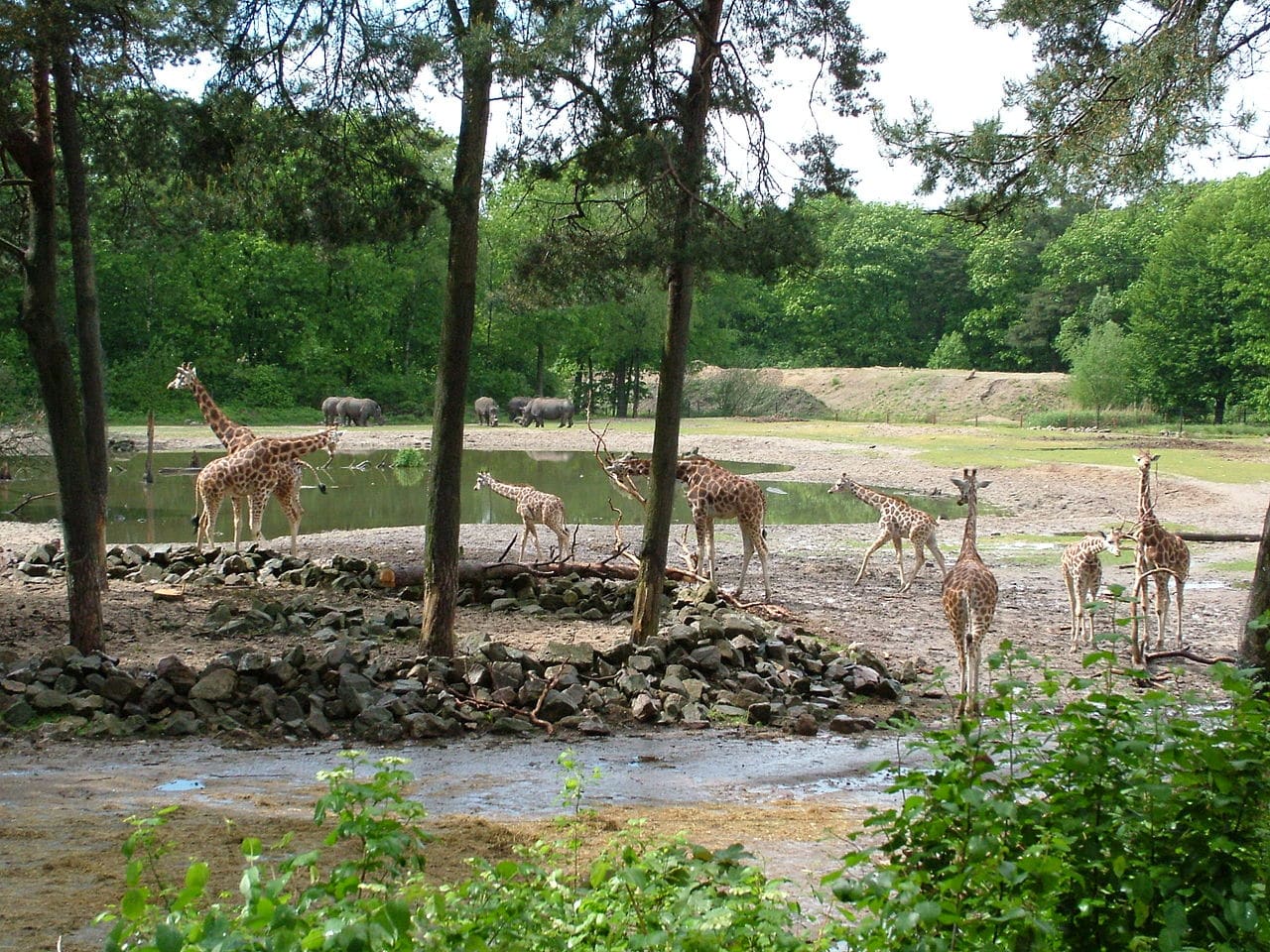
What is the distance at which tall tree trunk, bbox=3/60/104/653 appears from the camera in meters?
9.05

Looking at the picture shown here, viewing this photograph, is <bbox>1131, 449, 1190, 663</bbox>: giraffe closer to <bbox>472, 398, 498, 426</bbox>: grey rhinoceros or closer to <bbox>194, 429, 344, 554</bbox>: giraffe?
<bbox>194, 429, 344, 554</bbox>: giraffe

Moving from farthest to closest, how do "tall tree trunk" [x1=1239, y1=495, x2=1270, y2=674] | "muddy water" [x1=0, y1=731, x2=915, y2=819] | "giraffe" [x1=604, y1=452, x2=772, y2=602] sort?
"giraffe" [x1=604, y1=452, x2=772, y2=602] < "tall tree trunk" [x1=1239, y1=495, x2=1270, y2=674] < "muddy water" [x1=0, y1=731, x2=915, y2=819]

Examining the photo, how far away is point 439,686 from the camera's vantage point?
9.24 meters

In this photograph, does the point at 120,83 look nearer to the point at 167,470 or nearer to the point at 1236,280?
the point at 167,470

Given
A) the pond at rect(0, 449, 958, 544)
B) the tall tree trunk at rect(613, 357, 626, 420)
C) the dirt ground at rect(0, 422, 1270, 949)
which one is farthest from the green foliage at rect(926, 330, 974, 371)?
the dirt ground at rect(0, 422, 1270, 949)

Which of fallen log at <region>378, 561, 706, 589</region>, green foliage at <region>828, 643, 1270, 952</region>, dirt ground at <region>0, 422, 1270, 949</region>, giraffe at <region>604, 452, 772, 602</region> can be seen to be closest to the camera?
green foliage at <region>828, 643, 1270, 952</region>

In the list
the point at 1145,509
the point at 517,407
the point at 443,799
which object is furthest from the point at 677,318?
the point at 517,407

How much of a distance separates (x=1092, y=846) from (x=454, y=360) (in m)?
6.99

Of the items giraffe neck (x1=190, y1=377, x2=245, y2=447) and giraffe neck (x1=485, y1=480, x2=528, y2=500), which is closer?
giraffe neck (x1=485, y1=480, x2=528, y2=500)

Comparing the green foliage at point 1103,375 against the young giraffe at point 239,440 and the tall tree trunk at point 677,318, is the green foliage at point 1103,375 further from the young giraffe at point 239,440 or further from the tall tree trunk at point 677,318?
the tall tree trunk at point 677,318

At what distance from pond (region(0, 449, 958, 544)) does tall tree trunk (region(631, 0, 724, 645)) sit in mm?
8841

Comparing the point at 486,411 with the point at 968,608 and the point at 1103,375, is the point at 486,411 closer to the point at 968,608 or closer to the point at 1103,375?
the point at 1103,375

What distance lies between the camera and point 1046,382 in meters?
66.5

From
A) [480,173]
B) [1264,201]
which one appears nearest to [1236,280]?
[1264,201]
